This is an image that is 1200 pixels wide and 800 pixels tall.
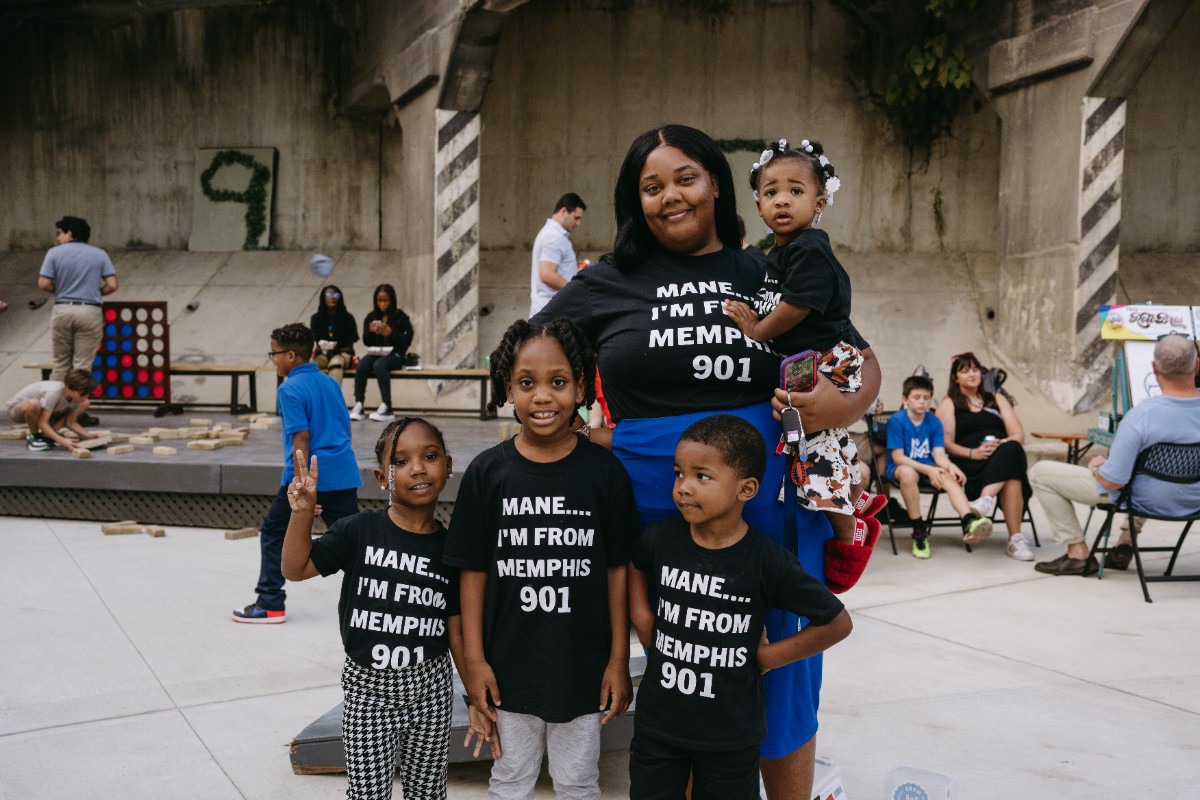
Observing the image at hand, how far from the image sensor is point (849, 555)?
2594 mm

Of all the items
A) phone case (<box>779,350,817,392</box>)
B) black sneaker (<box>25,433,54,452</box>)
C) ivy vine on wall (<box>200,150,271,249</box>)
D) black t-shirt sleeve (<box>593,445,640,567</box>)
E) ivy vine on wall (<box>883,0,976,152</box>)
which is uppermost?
ivy vine on wall (<box>883,0,976,152</box>)

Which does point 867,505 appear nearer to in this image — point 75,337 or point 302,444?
point 302,444

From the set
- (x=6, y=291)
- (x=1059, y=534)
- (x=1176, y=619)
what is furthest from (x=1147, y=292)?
(x=6, y=291)

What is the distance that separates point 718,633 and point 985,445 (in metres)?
5.23

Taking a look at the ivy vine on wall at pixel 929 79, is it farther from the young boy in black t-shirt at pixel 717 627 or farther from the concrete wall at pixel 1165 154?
the young boy in black t-shirt at pixel 717 627

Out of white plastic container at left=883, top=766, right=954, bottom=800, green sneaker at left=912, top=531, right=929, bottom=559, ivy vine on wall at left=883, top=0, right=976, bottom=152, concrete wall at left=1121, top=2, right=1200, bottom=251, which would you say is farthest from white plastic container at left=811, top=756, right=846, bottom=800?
concrete wall at left=1121, top=2, right=1200, bottom=251

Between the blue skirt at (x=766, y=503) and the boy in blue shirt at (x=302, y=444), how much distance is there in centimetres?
274

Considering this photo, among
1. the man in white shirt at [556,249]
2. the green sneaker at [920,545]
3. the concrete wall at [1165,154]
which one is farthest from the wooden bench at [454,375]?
the concrete wall at [1165,154]

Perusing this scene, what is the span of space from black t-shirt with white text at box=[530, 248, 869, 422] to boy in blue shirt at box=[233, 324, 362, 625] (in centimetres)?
267

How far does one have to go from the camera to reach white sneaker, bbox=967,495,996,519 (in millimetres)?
6805

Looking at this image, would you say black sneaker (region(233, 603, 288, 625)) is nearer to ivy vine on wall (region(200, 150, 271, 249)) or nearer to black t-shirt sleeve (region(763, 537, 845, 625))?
black t-shirt sleeve (region(763, 537, 845, 625))

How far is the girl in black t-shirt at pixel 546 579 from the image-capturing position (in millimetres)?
2357

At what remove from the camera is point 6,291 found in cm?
1487

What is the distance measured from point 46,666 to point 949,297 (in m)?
10.2
